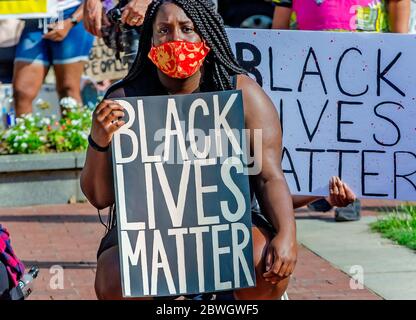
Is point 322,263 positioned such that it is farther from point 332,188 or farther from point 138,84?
point 138,84

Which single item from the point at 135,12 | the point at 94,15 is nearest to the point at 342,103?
the point at 135,12

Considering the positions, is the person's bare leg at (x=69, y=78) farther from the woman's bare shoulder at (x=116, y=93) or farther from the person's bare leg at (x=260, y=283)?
the person's bare leg at (x=260, y=283)

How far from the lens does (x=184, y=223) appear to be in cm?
400

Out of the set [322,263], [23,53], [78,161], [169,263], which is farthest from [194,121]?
[23,53]

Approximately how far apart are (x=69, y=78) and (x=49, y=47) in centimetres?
26

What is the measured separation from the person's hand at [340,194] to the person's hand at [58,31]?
13.0 feet

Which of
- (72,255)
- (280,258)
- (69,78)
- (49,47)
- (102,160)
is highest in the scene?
(49,47)

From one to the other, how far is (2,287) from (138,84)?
2.90 ft

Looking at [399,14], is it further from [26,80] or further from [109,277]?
[26,80]

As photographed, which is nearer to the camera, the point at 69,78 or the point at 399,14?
the point at 399,14

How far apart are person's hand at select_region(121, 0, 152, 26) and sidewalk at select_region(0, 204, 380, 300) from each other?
1312mm

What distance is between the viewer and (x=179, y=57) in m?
4.04

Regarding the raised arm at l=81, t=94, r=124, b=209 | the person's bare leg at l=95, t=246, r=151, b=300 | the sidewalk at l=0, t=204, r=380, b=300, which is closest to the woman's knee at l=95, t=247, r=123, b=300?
the person's bare leg at l=95, t=246, r=151, b=300
